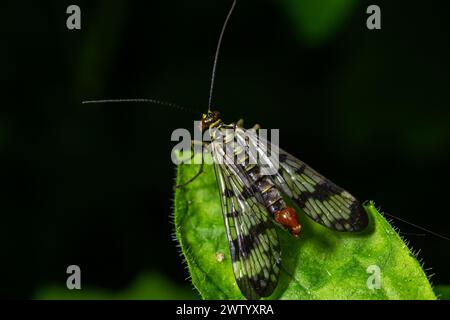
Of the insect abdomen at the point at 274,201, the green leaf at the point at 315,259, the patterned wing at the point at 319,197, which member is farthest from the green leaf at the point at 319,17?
the green leaf at the point at 315,259

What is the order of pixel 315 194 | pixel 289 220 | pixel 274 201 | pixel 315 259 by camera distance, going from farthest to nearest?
1. pixel 315 194
2. pixel 274 201
3. pixel 289 220
4. pixel 315 259

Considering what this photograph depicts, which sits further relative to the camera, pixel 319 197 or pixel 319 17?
pixel 319 17

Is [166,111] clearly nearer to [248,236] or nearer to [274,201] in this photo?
[274,201]

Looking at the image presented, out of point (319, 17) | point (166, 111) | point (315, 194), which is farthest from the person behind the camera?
point (166, 111)

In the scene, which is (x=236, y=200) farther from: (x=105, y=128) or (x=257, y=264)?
(x=105, y=128)

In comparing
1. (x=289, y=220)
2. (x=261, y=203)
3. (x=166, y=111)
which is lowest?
(x=289, y=220)

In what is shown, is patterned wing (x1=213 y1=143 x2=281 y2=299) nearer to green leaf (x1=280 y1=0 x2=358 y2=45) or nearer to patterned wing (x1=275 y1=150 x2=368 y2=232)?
patterned wing (x1=275 y1=150 x2=368 y2=232)

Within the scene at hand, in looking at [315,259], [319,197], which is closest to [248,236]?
[315,259]
